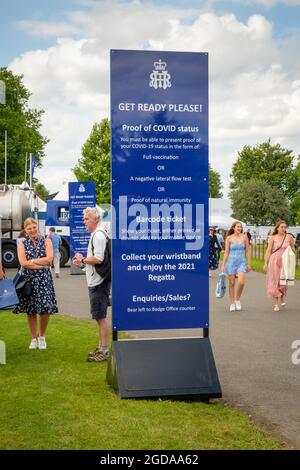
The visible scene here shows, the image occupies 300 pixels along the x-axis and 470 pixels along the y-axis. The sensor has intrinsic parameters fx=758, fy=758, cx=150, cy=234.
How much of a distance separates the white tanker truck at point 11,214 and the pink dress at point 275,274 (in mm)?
16723

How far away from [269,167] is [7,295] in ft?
322

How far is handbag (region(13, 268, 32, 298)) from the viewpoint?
391 inches

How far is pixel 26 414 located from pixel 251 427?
6.42 ft

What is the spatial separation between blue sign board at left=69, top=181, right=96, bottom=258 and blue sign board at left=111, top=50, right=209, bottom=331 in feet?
60.1

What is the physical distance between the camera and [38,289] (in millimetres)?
10117

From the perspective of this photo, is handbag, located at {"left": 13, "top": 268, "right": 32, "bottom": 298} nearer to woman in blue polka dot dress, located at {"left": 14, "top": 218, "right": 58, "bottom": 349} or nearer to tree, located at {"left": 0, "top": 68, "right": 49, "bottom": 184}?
woman in blue polka dot dress, located at {"left": 14, "top": 218, "right": 58, "bottom": 349}

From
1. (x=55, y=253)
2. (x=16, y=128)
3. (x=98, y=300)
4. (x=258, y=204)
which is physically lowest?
(x=55, y=253)

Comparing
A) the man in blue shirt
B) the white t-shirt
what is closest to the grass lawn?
the white t-shirt

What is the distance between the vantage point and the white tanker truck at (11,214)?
30.7 meters

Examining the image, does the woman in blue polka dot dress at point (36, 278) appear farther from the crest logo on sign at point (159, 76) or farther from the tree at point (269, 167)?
the tree at point (269, 167)

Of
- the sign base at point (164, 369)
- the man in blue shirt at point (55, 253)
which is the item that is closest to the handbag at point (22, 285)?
the sign base at point (164, 369)

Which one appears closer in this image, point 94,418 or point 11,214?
point 94,418

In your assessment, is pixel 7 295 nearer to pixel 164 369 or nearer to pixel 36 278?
pixel 36 278

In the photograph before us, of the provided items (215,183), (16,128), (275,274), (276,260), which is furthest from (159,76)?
(215,183)
